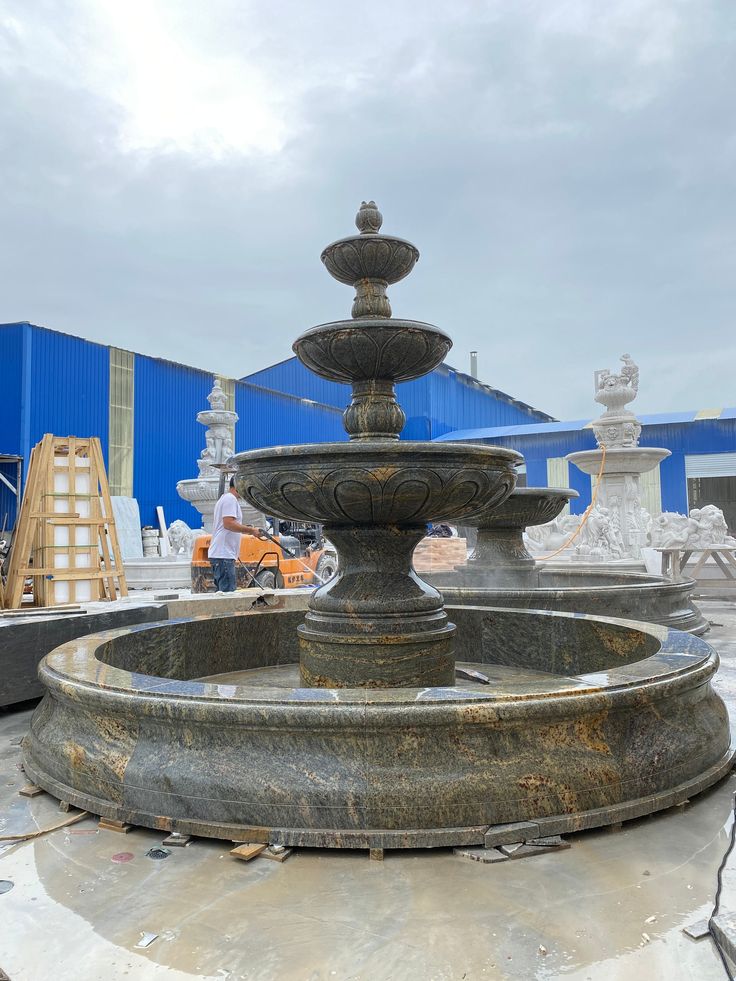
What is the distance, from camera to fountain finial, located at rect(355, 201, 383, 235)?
13.7 ft

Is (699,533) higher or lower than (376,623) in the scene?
higher

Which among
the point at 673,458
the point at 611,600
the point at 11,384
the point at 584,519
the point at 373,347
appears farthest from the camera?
the point at 673,458

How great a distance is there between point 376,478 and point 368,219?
1863 mm

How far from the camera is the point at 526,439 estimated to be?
26.7m

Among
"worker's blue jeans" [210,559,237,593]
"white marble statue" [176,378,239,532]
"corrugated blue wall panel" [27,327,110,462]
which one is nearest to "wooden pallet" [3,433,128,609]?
"worker's blue jeans" [210,559,237,593]

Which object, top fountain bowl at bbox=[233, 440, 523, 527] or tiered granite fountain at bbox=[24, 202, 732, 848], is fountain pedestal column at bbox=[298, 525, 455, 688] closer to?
tiered granite fountain at bbox=[24, 202, 732, 848]

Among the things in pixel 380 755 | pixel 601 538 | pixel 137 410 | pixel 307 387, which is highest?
pixel 307 387

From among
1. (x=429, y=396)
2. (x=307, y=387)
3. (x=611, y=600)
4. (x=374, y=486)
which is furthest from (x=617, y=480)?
(x=307, y=387)

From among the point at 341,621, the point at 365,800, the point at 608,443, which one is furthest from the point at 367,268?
the point at 608,443

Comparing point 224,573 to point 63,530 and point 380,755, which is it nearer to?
point 63,530

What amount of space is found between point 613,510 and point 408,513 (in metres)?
9.95

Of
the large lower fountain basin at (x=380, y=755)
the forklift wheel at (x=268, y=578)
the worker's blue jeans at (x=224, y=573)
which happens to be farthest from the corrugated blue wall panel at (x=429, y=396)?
the large lower fountain basin at (x=380, y=755)

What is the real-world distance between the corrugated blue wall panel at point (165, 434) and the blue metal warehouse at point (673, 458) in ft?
36.4

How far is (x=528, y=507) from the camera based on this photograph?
667cm
